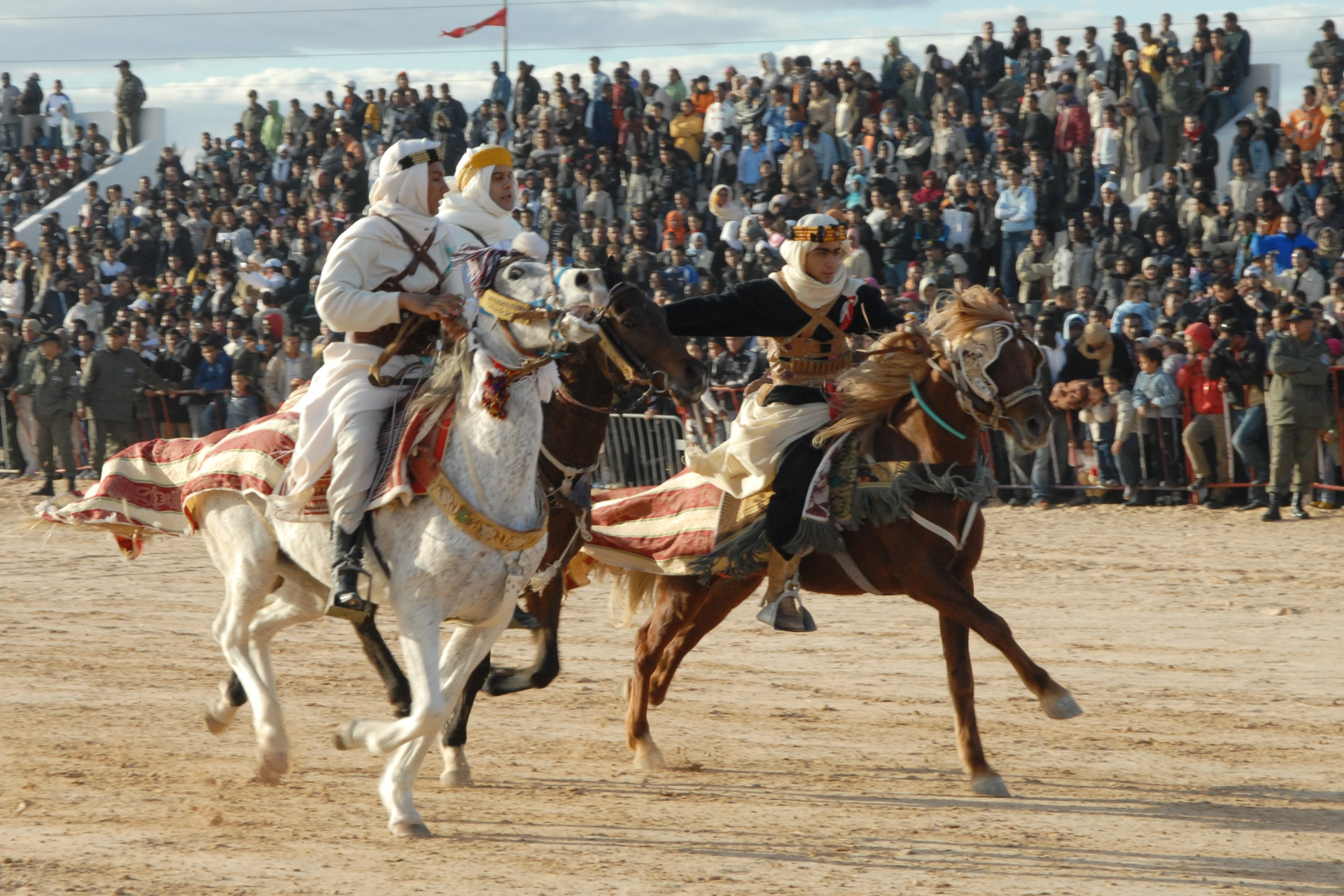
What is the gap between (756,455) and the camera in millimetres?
7141

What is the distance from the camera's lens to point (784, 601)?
23.0 ft

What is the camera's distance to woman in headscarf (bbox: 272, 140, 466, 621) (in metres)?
5.80

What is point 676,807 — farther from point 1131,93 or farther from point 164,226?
point 164,226

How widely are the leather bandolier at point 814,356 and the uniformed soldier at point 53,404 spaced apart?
43.3 ft

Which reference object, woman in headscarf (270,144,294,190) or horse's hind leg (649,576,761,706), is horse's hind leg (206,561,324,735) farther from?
woman in headscarf (270,144,294,190)

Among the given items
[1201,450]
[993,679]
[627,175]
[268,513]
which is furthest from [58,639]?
[627,175]

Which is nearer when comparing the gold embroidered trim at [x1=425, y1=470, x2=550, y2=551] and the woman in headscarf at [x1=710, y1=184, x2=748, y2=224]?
the gold embroidered trim at [x1=425, y1=470, x2=550, y2=551]

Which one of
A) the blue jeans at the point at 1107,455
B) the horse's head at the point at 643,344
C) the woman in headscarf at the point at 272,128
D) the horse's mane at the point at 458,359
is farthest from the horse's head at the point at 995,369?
the woman in headscarf at the point at 272,128

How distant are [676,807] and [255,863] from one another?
178 centimetres

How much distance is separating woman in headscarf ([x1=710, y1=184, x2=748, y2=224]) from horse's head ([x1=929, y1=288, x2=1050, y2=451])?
12322 millimetres

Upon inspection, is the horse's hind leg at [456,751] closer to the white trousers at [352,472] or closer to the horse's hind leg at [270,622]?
the horse's hind leg at [270,622]

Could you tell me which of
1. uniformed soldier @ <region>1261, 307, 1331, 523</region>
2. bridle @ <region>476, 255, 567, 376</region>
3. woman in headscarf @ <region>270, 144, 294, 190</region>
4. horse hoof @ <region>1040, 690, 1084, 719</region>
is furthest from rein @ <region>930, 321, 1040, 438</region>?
woman in headscarf @ <region>270, 144, 294, 190</region>

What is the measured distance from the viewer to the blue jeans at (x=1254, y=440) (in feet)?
44.4

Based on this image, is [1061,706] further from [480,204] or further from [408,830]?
[480,204]
